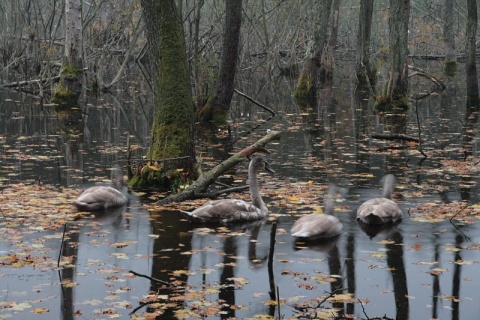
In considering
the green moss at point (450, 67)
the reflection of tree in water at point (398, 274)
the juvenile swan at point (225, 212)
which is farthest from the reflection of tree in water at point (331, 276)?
the green moss at point (450, 67)

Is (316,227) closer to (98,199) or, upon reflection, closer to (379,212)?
(379,212)

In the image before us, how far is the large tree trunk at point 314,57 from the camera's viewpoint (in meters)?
28.0

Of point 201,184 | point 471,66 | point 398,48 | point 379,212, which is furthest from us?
point 398,48

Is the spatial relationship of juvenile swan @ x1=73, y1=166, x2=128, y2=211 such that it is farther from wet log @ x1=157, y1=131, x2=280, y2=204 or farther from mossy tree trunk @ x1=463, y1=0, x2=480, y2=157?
mossy tree trunk @ x1=463, y1=0, x2=480, y2=157

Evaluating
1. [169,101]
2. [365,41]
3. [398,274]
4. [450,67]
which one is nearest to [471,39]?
[365,41]

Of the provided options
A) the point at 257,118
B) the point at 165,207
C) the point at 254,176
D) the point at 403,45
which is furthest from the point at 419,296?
the point at 403,45

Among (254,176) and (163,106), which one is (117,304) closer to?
(254,176)

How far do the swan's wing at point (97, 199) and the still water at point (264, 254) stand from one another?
19 cm

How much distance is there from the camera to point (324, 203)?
34.3 feet

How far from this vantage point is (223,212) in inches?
368

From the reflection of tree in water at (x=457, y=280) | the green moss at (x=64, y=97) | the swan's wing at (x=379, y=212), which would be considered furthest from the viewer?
the green moss at (x=64, y=97)

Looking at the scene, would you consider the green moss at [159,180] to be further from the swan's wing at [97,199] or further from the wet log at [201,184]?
the swan's wing at [97,199]

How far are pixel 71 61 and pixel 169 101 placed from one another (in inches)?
521

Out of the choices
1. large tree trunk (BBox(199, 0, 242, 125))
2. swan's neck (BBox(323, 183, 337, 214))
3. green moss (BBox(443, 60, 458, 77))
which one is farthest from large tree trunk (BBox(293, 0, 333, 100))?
green moss (BBox(443, 60, 458, 77))
